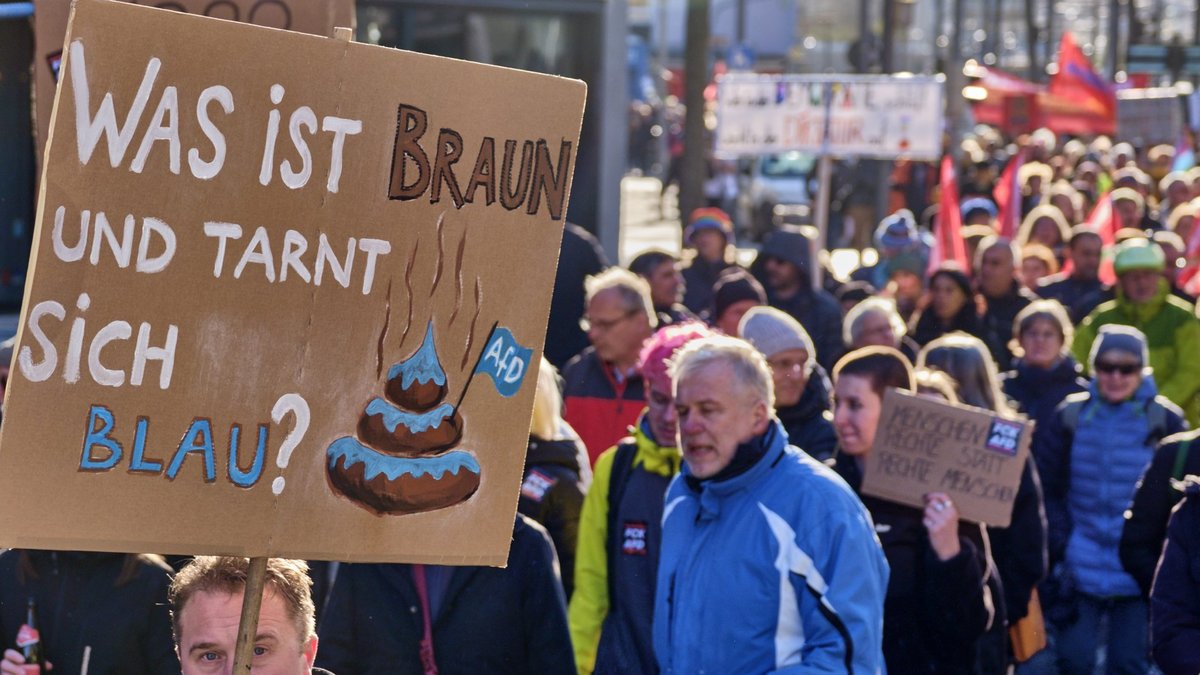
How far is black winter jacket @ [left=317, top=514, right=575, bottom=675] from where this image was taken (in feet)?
15.4

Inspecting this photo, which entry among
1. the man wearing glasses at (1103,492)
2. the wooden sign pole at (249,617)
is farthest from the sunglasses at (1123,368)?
the wooden sign pole at (249,617)

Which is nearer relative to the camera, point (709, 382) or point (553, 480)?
point (709, 382)

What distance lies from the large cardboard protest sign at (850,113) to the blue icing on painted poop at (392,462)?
11140 millimetres

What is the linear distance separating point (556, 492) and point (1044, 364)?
134 inches

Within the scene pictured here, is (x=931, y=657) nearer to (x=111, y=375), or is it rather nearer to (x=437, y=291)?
(x=437, y=291)

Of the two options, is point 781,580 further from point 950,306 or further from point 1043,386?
point 950,306

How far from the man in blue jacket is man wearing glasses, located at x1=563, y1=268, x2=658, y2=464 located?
2.44 m

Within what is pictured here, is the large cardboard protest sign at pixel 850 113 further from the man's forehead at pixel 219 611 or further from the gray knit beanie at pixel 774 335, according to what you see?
the man's forehead at pixel 219 611

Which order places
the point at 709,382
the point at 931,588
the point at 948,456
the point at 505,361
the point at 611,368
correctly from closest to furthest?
1. the point at 505,361
2. the point at 709,382
3. the point at 931,588
4. the point at 948,456
5. the point at 611,368

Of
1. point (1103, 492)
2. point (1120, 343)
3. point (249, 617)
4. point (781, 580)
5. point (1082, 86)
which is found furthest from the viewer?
point (1082, 86)

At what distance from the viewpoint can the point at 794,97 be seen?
47.4ft

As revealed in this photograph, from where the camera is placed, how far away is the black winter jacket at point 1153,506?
5797 mm

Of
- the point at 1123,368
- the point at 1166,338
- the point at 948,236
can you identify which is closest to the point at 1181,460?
the point at 1123,368

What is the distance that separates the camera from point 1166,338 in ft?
31.1
